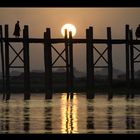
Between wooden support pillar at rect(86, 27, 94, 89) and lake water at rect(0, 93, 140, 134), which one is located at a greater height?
wooden support pillar at rect(86, 27, 94, 89)

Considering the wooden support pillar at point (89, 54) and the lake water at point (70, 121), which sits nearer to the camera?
the lake water at point (70, 121)

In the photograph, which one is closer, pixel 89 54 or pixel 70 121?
pixel 70 121

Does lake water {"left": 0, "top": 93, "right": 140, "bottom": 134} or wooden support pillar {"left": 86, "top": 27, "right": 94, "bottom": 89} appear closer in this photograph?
lake water {"left": 0, "top": 93, "right": 140, "bottom": 134}

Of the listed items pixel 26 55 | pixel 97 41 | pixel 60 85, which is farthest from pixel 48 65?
pixel 60 85

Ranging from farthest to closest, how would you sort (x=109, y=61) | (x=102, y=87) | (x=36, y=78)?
(x=36, y=78) → (x=102, y=87) → (x=109, y=61)

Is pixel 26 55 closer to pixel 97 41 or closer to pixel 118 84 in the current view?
pixel 97 41

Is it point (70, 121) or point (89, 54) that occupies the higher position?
point (89, 54)

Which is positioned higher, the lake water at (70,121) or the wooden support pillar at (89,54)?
the wooden support pillar at (89,54)
